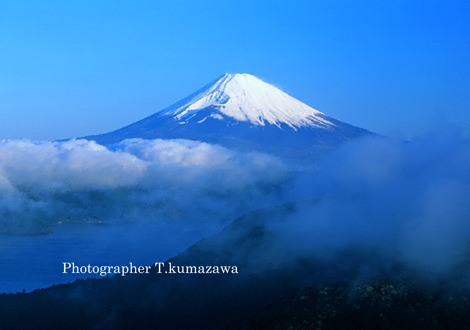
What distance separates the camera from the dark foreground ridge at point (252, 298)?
49531mm

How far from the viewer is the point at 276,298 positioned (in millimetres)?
58688

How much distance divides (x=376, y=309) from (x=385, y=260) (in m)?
12.9

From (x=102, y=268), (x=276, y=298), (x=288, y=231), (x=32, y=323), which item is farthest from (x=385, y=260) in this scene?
(x=102, y=268)

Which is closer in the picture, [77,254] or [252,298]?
[252,298]

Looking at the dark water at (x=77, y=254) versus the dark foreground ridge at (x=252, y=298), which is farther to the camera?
the dark water at (x=77, y=254)

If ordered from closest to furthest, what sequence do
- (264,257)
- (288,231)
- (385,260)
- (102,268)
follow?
(385,260)
(264,257)
(288,231)
(102,268)

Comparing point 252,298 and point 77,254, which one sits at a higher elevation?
point 77,254

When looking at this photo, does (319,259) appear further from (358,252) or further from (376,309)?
(376,309)

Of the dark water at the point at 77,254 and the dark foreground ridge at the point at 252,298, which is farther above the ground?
the dark water at the point at 77,254

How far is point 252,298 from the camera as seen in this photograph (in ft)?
201

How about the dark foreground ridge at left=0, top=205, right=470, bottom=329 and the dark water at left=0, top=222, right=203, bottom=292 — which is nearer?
the dark foreground ridge at left=0, top=205, right=470, bottom=329

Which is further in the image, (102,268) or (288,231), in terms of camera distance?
(102,268)

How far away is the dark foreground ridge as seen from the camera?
4953 centimetres

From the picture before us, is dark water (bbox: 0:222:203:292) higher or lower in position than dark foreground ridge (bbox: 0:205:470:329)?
higher
